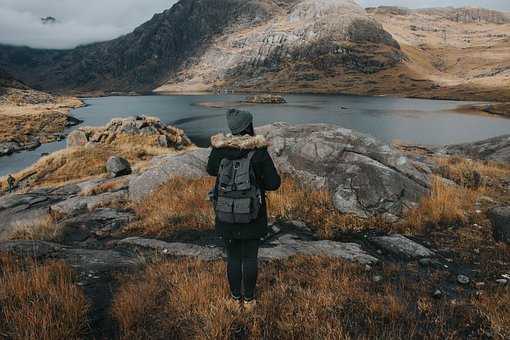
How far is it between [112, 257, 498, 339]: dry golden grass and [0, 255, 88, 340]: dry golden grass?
0.53 metres

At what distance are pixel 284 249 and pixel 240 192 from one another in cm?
365

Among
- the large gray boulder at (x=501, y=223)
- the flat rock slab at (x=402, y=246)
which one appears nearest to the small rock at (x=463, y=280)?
the flat rock slab at (x=402, y=246)

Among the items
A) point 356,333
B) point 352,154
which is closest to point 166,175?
point 352,154

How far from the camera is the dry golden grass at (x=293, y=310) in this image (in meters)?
4.24

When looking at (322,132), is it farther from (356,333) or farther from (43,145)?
(43,145)

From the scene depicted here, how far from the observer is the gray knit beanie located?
457 centimetres

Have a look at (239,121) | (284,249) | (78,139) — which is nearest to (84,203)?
(284,249)

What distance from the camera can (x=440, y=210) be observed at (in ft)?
31.0

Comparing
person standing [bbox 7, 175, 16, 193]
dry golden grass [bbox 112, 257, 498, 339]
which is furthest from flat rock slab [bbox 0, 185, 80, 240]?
person standing [bbox 7, 175, 16, 193]

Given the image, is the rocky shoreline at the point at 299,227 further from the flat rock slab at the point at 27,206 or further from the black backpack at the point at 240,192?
the black backpack at the point at 240,192

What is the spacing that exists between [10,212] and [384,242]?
1423 centimetres

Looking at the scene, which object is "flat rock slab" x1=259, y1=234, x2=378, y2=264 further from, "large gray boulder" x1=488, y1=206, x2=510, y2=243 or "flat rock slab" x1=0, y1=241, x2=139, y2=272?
"large gray boulder" x1=488, y1=206, x2=510, y2=243

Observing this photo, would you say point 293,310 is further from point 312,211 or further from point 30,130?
point 30,130

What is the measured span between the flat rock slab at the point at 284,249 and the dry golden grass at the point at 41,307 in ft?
8.26
